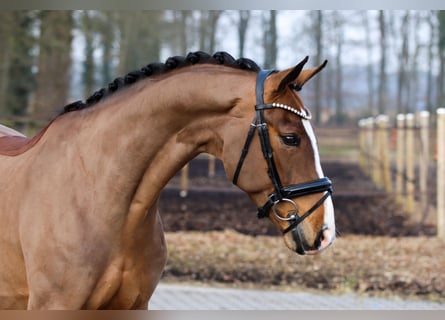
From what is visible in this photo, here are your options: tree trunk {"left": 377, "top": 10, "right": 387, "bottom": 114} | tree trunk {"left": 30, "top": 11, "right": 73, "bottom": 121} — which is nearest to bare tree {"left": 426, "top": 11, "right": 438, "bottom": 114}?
tree trunk {"left": 377, "top": 10, "right": 387, "bottom": 114}

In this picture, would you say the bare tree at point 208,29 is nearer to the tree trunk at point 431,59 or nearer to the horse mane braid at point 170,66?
the tree trunk at point 431,59

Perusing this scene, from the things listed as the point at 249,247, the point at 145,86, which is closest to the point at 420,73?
the point at 249,247

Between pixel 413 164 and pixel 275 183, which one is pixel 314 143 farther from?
pixel 413 164

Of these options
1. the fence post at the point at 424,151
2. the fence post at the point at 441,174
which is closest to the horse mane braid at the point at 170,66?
the fence post at the point at 441,174

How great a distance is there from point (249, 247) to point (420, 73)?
15634mm

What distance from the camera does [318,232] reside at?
8.75ft

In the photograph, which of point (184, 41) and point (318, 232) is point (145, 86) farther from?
point (184, 41)

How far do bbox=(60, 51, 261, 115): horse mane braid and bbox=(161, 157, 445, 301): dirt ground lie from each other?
4.76 meters

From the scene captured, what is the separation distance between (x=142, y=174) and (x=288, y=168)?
67 cm

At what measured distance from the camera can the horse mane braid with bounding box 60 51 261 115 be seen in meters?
2.93

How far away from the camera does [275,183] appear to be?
272 centimetres

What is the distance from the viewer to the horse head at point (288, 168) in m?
2.67

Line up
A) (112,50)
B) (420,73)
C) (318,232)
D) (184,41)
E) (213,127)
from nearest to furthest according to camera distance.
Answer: (318,232)
(213,127)
(184,41)
(112,50)
(420,73)

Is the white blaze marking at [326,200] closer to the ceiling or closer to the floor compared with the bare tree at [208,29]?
closer to the floor
